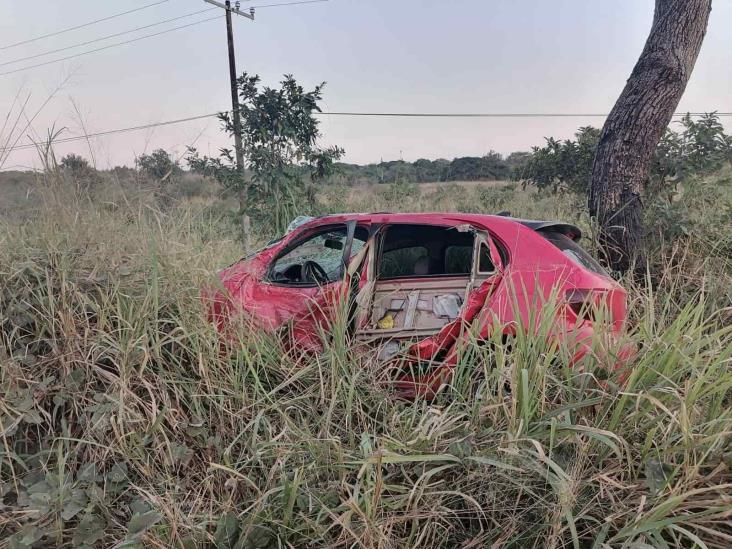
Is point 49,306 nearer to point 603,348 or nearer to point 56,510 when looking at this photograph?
point 56,510

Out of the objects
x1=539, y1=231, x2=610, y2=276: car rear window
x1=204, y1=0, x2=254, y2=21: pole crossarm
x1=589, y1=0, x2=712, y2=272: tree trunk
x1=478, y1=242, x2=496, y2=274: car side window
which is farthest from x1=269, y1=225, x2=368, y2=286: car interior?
x1=204, y1=0, x2=254, y2=21: pole crossarm

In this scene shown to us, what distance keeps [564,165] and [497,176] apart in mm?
25610

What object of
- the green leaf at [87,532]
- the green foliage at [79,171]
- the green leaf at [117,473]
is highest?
the green foliage at [79,171]

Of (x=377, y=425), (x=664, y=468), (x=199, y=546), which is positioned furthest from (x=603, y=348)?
(x=199, y=546)

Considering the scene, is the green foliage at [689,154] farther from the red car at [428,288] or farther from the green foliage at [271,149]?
the green foliage at [271,149]

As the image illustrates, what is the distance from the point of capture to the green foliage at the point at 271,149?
7.55 m

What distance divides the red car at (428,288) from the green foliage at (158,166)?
0.88m

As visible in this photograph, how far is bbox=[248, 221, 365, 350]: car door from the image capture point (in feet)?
8.74

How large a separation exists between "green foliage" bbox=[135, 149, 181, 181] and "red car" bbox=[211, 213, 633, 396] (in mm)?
876

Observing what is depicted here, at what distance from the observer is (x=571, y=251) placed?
289 centimetres

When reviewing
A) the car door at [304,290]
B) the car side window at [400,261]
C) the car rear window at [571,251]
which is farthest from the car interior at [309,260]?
the car rear window at [571,251]

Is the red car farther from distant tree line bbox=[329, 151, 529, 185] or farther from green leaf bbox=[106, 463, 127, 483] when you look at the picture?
distant tree line bbox=[329, 151, 529, 185]

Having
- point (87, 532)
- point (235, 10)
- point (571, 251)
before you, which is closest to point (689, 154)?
point (571, 251)

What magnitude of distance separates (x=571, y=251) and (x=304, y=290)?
1842mm
